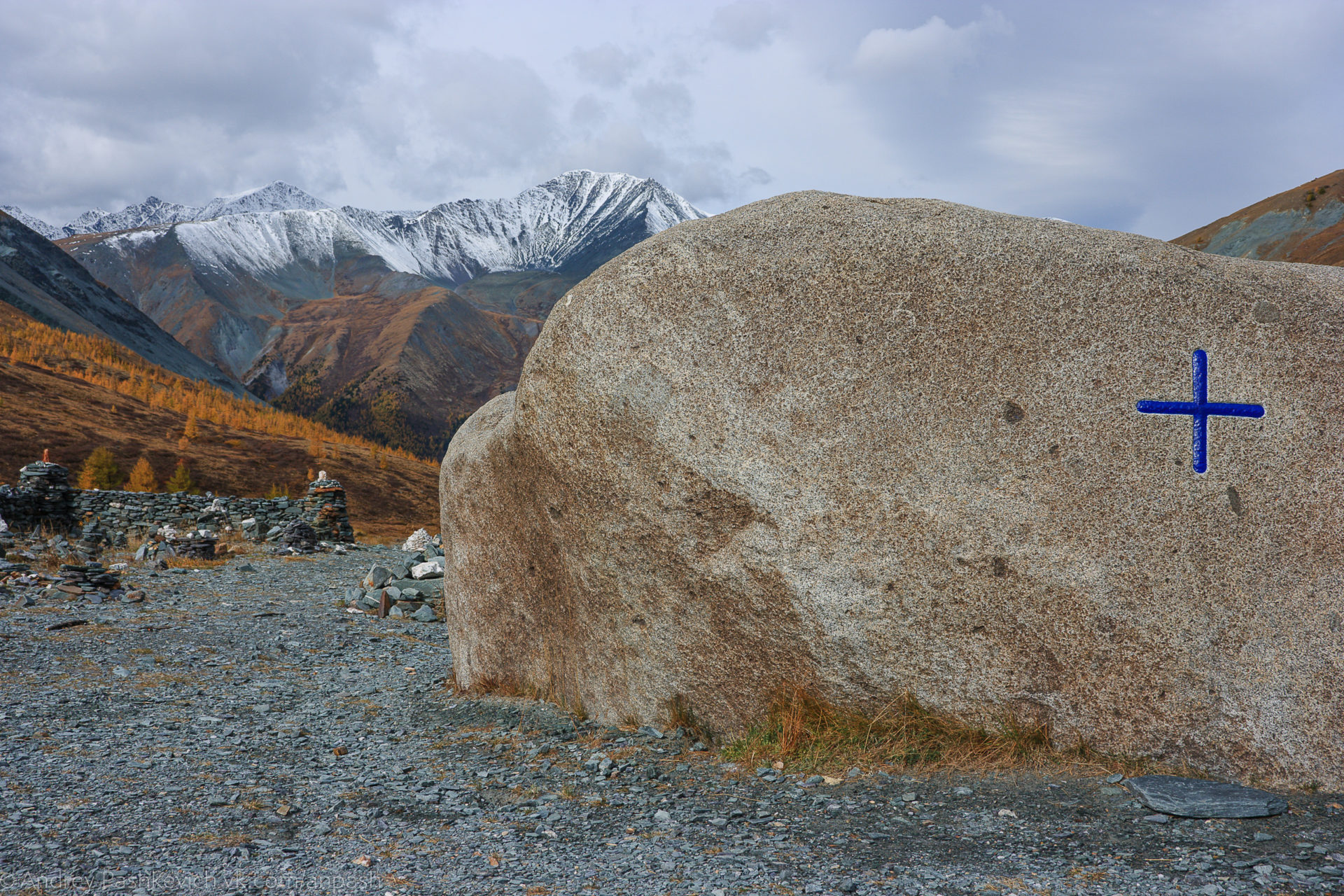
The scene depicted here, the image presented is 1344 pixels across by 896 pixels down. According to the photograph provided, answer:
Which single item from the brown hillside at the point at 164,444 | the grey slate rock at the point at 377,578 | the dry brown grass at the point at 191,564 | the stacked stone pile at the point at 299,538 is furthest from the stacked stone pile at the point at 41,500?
the grey slate rock at the point at 377,578

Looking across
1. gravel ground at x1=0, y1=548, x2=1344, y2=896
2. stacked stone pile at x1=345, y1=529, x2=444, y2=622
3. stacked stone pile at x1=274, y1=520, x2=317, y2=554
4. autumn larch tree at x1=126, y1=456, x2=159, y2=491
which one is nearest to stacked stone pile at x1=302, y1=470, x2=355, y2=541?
stacked stone pile at x1=274, y1=520, x2=317, y2=554

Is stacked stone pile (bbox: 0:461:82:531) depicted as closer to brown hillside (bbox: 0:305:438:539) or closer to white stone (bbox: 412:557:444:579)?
brown hillside (bbox: 0:305:438:539)

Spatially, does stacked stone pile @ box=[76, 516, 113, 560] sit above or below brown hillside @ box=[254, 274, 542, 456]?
below

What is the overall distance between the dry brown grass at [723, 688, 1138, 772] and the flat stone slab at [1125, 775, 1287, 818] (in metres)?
0.22

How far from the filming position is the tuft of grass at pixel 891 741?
4.94 meters

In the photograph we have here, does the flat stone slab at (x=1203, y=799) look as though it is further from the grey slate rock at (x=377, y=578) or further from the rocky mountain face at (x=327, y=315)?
the rocky mountain face at (x=327, y=315)

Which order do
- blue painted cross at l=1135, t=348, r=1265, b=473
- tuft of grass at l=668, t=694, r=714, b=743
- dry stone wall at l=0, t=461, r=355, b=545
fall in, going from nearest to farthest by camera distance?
blue painted cross at l=1135, t=348, r=1265, b=473
tuft of grass at l=668, t=694, r=714, b=743
dry stone wall at l=0, t=461, r=355, b=545

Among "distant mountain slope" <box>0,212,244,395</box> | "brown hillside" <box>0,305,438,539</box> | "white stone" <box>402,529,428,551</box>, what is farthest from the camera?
"distant mountain slope" <box>0,212,244,395</box>

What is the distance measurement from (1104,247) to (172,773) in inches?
316

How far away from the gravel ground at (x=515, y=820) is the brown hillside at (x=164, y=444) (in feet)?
92.2

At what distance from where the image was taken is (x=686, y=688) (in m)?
5.85

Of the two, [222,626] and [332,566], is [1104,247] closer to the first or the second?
[222,626]

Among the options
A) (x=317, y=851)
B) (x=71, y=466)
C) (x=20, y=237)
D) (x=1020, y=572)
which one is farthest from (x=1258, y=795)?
(x=20, y=237)

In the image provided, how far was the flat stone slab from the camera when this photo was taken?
4.33 meters
